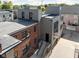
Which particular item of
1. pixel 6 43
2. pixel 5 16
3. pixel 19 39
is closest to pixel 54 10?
pixel 19 39

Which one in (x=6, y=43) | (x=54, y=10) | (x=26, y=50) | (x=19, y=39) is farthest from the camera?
(x=54, y=10)

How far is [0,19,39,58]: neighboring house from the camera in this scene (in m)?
13.5

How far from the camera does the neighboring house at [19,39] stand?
1351 centimetres

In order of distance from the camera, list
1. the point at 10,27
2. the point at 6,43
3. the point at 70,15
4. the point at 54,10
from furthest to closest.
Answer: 1. the point at 70,15
2. the point at 54,10
3. the point at 10,27
4. the point at 6,43

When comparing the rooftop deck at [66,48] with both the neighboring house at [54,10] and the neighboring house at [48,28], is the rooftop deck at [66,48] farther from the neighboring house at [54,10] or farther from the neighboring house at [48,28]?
the neighboring house at [54,10]

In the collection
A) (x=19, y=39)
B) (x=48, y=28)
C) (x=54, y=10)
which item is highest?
(x=54, y=10)

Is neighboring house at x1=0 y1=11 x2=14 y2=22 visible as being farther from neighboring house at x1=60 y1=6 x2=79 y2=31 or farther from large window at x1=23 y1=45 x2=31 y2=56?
large window at x1=23 y1=45 x2=31 y2=56

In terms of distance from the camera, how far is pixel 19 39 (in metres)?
17.3

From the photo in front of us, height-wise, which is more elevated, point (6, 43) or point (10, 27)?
point (10, 27)

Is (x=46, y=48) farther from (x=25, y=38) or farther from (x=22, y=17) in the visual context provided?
(x=22, y=17)

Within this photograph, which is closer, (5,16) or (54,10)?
(54,10)

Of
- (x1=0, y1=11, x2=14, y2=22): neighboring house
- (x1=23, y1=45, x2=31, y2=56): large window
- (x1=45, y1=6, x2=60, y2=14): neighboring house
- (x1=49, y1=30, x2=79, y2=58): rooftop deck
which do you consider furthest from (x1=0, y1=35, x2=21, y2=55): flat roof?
(x1=0, y1=11, x2=14, y2=22): neighboring house

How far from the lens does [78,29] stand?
36219 mm

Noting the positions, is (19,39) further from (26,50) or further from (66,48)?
(66,48)
